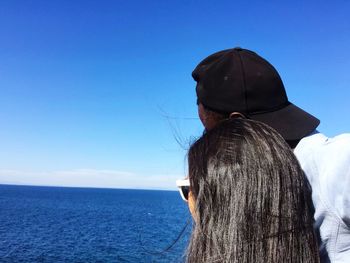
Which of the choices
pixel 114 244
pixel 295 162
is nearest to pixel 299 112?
pixel 295 162

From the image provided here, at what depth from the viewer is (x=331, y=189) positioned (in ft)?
4.25

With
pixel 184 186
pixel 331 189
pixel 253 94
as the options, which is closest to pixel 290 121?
pixel 253 94

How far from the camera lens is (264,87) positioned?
1.53 metres

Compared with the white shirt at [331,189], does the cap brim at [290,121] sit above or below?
above

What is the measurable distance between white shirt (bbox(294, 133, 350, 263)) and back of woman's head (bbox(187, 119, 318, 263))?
0.17 ft

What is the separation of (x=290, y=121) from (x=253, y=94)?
0.18 meters

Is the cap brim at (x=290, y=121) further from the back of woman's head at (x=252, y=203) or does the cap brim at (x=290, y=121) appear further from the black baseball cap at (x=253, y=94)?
the back of woman's head at (x=252, y=203)

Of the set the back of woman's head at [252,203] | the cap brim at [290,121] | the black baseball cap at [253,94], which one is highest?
the black baseball cap at [253,94]

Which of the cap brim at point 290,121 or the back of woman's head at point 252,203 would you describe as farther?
the cap brim at point 290,121

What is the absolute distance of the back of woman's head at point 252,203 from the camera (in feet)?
4.10

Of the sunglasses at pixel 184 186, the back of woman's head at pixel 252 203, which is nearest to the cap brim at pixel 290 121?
the back of woman's head at pixel 252 203

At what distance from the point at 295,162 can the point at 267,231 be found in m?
0.26

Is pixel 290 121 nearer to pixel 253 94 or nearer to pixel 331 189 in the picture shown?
pixel 253 94

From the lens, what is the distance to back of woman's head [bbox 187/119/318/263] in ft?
4.10
